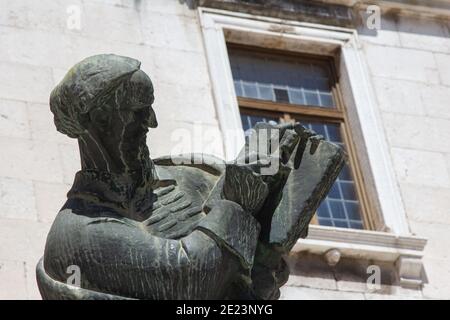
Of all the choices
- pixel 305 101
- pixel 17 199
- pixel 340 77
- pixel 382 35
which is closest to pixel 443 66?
pixel 382 35

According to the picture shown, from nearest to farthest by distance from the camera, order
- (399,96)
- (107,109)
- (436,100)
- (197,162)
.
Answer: (107,109)
(197,162)
(399,96)
(436,100)

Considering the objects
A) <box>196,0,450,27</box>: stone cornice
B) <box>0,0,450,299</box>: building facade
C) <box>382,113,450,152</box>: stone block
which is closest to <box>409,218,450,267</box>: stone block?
<box>0,0,450,299</box>: building facade

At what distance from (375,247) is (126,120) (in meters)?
5.68

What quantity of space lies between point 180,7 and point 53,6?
1.09 meters

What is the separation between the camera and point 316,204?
5512 millimetres

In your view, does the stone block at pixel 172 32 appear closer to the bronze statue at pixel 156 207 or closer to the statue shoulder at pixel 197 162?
the statue shoulder at pixel 197 162

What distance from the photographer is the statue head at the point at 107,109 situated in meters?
5.28

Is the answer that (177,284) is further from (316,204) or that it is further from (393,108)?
(393,108)

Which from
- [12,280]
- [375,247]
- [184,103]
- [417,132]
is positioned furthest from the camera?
[417,132]

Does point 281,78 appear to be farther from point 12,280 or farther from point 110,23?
point 12,280

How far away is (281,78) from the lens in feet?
40.6

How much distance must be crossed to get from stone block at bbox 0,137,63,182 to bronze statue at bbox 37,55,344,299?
442 centimetres

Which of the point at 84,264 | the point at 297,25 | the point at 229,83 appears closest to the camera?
the point at 84,264

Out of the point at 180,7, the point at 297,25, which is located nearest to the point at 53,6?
the point at 180,7
